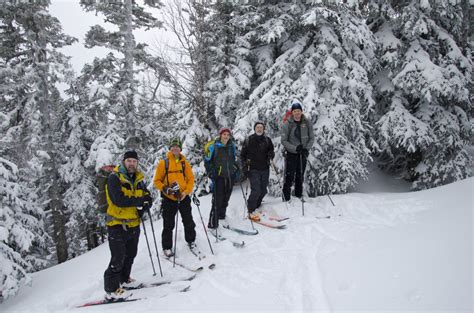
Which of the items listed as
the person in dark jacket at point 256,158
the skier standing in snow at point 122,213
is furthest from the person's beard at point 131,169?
the person in dark jacket at point 256,158

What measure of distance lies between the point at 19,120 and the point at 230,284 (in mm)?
16200

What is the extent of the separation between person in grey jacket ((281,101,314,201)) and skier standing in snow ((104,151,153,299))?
14.2ft

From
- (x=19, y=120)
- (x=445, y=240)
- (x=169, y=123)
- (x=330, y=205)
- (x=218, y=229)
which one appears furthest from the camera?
(x=19, y=120)

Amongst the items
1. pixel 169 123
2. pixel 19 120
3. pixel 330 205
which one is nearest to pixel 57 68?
pixel 19 120

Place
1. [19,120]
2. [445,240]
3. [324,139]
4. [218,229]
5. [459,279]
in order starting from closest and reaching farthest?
1. [459,279]
2. [445,240]
3. [218,229]
4. [324,139]
5. [19,120]

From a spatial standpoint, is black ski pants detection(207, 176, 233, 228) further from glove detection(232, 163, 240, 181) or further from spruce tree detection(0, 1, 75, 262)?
spruce tree detection(0, 1, 75, 262)

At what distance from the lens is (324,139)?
923 cm

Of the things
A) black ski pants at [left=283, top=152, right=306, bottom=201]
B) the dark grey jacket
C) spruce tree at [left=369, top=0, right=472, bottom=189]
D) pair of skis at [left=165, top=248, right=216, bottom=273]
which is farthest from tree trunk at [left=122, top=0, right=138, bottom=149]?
spruce tree at [left=369, top=0, right=472, bottom=189]

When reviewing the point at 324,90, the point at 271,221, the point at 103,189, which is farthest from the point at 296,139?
the point at 103,189

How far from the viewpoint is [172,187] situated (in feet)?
19.3

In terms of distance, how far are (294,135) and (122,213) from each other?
502cm

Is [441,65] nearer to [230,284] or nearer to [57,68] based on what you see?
[230,284]

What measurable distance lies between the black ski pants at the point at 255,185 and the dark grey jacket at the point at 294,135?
929 mm

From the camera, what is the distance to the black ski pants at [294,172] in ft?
27.7
